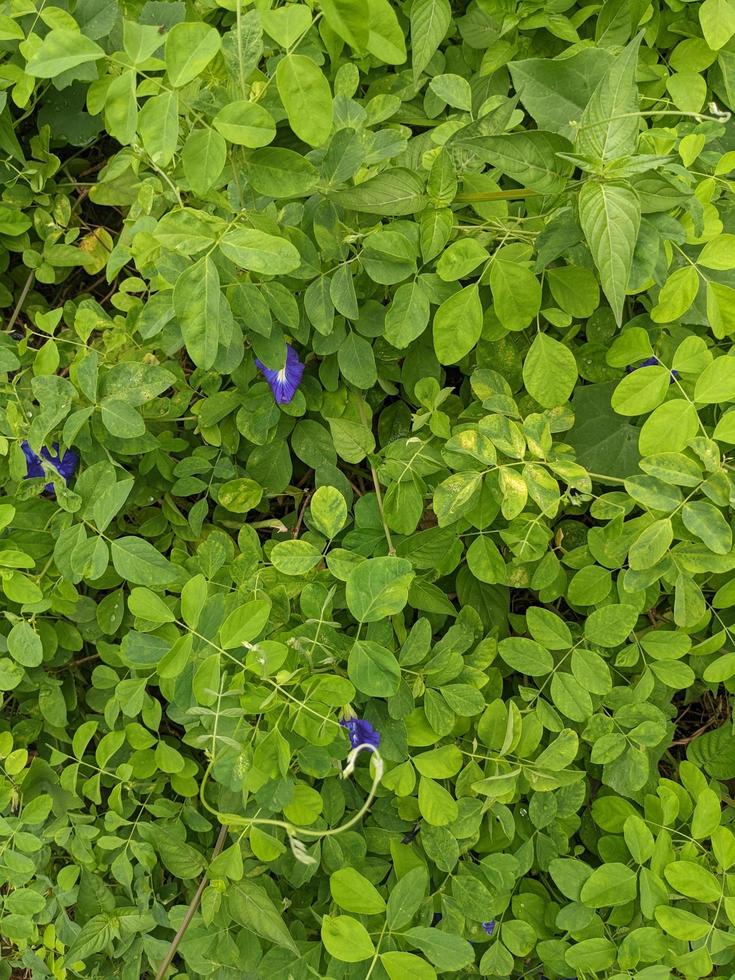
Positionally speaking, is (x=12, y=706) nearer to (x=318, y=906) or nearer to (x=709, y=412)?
(x=318, y=906)

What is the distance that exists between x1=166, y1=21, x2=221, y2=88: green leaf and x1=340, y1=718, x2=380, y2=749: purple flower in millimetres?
926

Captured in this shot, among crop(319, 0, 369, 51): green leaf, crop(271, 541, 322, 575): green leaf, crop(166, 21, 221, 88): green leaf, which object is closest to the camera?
crop(319, 0, 369, 51): green leaf

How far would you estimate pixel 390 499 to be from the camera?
1.26 meters

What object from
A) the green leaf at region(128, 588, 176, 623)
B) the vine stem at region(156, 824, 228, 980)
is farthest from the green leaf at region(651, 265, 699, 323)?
the vine stem at region(156, 824, 228, 980)

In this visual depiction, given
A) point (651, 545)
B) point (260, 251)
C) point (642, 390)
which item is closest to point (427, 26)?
point (260, 251)

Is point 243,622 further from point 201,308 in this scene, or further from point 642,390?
point 642,390

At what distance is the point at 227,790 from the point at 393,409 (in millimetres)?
714

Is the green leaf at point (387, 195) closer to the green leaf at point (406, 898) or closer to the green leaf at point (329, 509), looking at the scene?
the green leaf at point (329, 509)

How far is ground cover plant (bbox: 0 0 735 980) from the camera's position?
43.4 inches

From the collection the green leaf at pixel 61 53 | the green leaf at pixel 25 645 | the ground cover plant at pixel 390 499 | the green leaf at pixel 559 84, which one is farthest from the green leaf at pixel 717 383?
the green leaf at pixel 25 645

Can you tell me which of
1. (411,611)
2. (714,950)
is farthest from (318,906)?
(714,950)

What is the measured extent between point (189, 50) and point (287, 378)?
0.53 meters

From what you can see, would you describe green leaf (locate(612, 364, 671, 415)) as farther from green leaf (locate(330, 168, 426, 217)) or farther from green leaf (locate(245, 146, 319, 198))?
green leaf (locate(245, 146, 319, 198))

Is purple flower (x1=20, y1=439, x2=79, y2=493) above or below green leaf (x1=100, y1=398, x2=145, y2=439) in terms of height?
below
